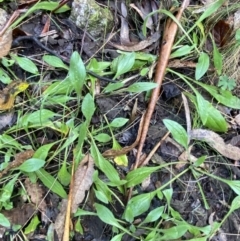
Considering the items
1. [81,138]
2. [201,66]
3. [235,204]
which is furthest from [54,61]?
[235,204]

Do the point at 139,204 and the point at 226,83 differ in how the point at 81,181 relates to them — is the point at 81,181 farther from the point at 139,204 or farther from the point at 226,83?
the point at 226,83

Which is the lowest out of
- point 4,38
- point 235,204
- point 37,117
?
point 235,204

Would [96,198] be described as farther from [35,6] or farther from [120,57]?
[35,6]

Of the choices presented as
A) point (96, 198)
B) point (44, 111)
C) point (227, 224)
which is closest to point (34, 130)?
point (44, 111)

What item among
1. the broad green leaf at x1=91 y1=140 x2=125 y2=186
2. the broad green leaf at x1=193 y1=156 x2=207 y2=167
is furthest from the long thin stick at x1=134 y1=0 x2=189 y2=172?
the broad green leaf at x1=193 y1=156 x2=207 y2=167

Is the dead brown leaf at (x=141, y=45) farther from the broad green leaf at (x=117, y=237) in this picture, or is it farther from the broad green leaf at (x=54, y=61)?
the broad green leaf at (x=117, y=237)
